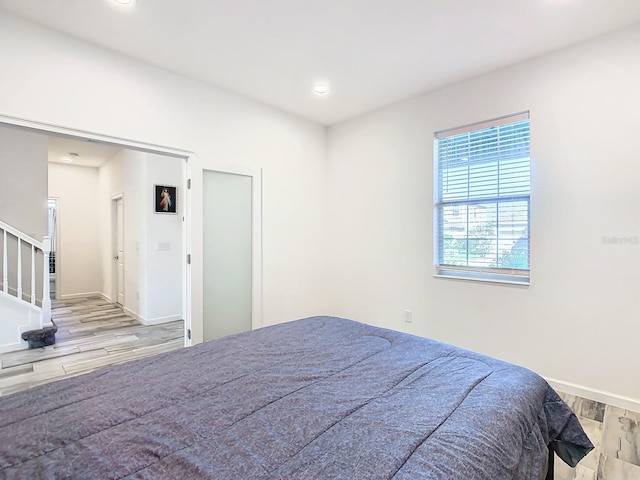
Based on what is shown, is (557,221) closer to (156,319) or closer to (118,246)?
(156,319)

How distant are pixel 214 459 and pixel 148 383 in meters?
0.59

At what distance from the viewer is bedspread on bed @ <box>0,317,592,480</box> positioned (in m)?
0.87

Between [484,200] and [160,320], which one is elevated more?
[484,200]

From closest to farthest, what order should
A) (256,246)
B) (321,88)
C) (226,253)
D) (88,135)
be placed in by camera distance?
(88,135) → (321,88) → (226,253) → (256,246)

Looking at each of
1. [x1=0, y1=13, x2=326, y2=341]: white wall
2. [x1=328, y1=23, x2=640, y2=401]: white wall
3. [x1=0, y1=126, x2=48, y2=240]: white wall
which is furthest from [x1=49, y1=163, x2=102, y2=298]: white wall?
[x1=328, y1=23, x2=640, y2=401]: white wall

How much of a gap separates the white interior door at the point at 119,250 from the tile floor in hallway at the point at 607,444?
649 cm

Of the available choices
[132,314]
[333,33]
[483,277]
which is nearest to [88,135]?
[333,33]

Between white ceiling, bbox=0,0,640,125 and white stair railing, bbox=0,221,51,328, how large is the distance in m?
3.02

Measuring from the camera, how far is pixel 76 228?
6.99 m

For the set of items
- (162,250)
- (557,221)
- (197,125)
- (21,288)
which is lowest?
(21,288)

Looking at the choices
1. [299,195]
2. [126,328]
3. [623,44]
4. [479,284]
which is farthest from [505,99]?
[126,328]

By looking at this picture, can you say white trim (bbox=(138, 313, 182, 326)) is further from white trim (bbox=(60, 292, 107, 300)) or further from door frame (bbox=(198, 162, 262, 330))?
white trim (bbox=(60, 292, 107, 300))

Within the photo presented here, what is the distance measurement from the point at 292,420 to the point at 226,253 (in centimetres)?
255

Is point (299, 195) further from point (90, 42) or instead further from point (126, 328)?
point (126, 328)
